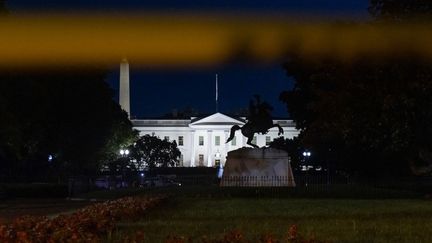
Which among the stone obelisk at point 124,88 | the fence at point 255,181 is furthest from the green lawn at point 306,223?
the stone obelisk at point 124,88

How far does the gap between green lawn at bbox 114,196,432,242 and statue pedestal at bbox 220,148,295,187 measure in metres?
14.3

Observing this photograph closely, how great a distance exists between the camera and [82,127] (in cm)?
6312

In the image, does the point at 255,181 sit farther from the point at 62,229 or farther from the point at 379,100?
the point at 62,229

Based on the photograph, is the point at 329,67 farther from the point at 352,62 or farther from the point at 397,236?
the point at 397,236

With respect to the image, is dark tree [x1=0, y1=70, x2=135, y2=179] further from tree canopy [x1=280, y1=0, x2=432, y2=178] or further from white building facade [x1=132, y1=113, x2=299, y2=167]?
white building facade [x1=132, y1=113, x2=299, y2=167]

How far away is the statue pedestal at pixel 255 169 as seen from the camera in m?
35.3

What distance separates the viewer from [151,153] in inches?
4048

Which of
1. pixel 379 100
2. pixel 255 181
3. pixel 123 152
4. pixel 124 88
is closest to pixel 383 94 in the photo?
pixel 379 100

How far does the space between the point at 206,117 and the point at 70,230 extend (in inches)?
5263

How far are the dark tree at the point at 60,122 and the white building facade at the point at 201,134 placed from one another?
66305 mm

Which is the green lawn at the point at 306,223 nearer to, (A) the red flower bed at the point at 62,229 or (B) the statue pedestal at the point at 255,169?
(A) the red flower bed at the point at 62,229

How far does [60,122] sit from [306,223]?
47.7 m

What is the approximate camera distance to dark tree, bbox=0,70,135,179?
4456cm

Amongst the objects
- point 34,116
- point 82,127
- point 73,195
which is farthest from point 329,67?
point 82,127
